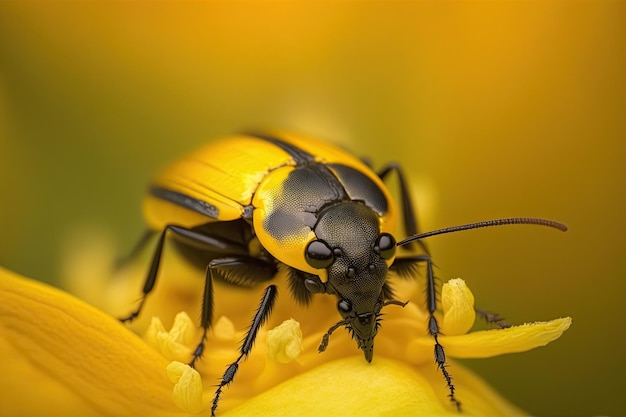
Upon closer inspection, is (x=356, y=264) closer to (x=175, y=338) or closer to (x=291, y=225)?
(x=291, y=225)

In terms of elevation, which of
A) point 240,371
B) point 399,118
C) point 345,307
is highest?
point 399,118

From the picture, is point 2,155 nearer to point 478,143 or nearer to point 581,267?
point 478,143

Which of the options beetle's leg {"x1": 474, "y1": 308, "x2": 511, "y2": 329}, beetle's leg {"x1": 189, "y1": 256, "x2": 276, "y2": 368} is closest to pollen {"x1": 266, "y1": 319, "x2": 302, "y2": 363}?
beetle's leg {"x1": 189, "y1": 256, "x2": 276, "y2": 368}

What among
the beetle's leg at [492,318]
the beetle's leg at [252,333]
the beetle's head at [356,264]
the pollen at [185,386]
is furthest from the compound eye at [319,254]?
the beetle's leg at [492,318]

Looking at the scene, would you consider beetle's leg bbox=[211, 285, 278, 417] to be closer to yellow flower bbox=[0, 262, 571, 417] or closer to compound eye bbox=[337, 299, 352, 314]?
yellow flower bbox=[0, 262, 571, 417]

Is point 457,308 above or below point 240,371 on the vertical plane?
above

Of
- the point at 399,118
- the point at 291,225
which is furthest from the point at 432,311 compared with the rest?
the point at 399,118

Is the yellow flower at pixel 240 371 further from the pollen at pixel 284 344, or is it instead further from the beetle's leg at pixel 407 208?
the beetle's leg at pixel 407 208

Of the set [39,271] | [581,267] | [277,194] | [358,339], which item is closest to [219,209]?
[277,194]
